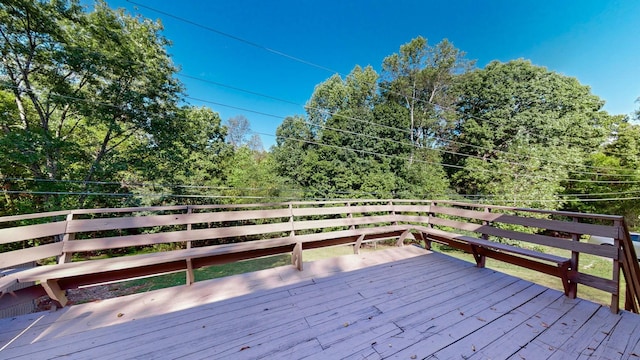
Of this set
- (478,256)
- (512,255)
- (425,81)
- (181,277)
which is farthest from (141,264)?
(425,81)

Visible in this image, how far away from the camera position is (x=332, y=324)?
1.92 metres

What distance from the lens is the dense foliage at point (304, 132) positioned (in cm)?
788

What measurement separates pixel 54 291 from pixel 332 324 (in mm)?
2564

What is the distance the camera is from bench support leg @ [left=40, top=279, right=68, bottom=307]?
1967mm

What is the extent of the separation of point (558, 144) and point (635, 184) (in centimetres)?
455

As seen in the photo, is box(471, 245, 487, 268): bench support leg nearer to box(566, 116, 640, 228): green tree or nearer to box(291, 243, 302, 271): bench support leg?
box(291, 243, 302, 271): bench support leg

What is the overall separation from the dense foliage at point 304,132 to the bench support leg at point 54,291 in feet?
15.1

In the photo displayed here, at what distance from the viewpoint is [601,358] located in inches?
61.1

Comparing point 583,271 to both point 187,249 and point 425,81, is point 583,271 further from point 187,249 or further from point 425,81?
point 425,81

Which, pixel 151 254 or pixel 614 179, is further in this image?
pixel 614 179

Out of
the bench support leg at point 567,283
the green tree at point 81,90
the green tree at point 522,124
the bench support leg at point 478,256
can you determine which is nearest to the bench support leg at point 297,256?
the bench support leg at point 478,256

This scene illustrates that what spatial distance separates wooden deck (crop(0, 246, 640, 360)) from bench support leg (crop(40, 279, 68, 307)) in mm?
115

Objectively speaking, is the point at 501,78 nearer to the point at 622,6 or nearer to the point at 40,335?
the point at 622,6

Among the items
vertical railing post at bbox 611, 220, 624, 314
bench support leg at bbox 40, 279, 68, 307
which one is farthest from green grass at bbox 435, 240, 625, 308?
bench support leg at bbox 40, 279, 68, 307
